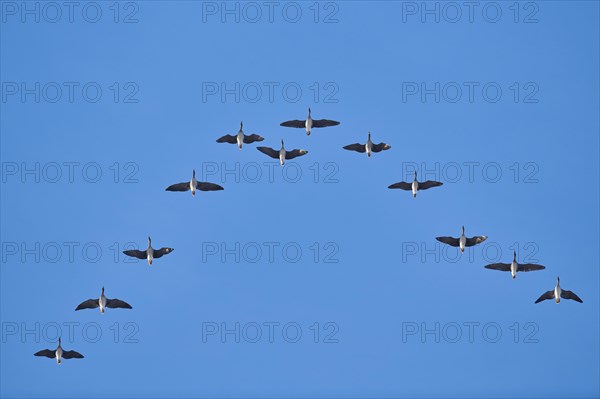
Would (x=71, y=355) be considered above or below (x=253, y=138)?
below

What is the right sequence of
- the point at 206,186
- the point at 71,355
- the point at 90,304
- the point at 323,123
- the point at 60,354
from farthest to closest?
the point at 323,123, the point at 206,186, the point at 71,355, the point at 60,354, the point at 90,304

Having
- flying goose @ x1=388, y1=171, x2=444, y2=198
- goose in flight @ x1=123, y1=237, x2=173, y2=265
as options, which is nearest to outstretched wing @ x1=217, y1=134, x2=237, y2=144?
goose in flight @ x1=123, y1=237, x2=173, y2=265

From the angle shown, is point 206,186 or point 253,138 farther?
point 206,186

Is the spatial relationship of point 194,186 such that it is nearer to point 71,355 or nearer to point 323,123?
point 323,123

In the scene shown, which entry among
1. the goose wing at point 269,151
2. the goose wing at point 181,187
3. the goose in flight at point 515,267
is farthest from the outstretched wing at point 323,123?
the goose in flight at point 515,267

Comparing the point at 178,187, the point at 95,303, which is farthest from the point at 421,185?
the point at 95,303

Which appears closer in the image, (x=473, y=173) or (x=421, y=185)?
(x=421, y=185)

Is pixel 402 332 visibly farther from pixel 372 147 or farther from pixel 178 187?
pixel 178 187

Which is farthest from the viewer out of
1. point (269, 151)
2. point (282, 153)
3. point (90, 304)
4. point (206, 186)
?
point (269, 151)

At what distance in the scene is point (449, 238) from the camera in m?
66.8

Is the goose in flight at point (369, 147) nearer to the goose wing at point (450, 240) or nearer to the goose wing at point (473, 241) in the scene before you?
the goose wing at point (450, 240)

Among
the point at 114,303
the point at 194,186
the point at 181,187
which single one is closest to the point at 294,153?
the point at 194,186

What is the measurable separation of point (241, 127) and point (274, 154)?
304 centimetres

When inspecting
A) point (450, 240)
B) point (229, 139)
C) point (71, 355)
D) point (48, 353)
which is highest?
point (229, 139)
